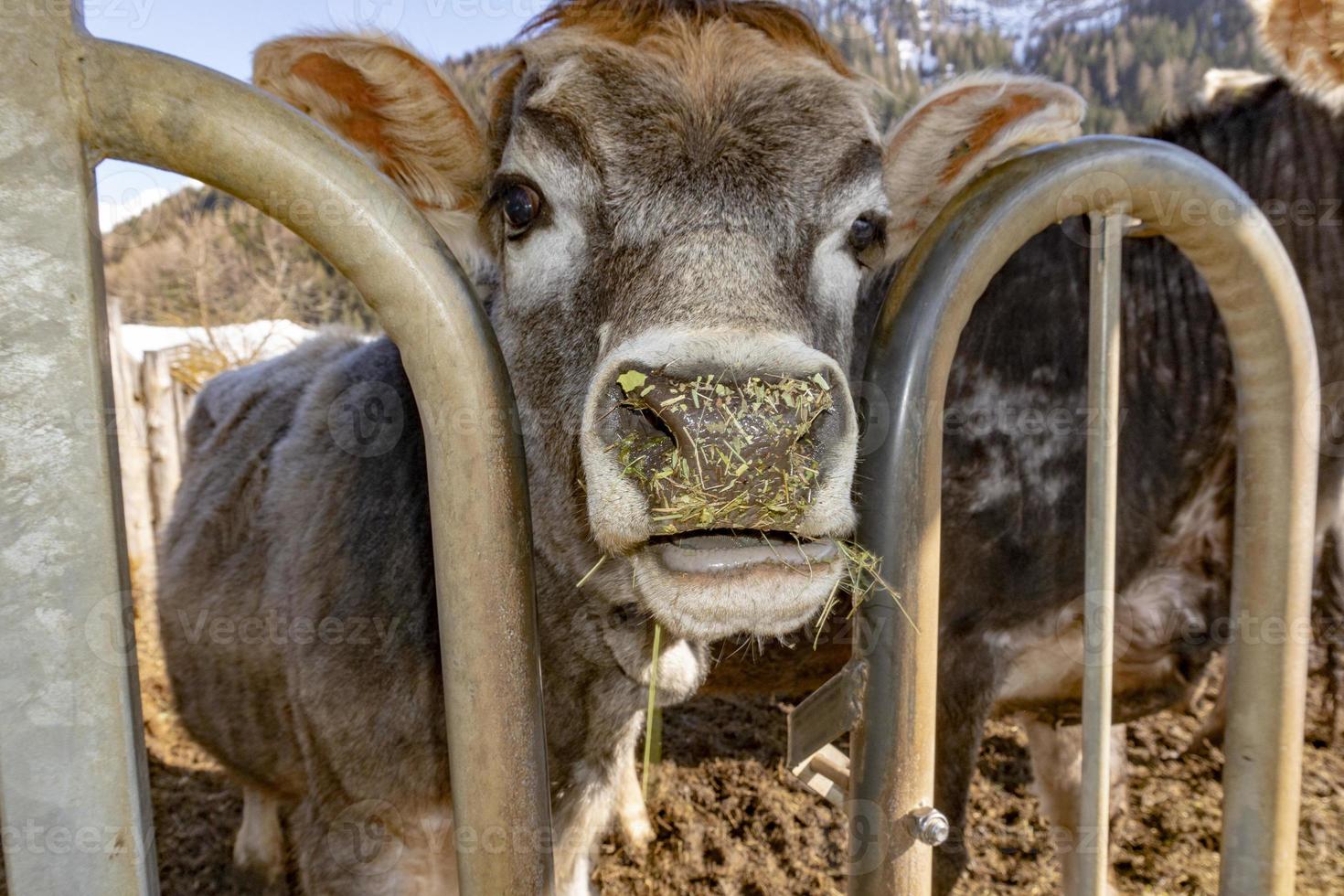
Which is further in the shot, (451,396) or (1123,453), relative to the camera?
(1123,453)

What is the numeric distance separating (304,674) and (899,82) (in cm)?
630

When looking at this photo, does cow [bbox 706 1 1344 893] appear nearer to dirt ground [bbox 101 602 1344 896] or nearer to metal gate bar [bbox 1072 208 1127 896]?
dirt ground [bbox 101 602 1344 896]

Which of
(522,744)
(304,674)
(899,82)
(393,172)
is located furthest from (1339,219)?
(899,82)

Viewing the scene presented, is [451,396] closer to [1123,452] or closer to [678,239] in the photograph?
[678,239]

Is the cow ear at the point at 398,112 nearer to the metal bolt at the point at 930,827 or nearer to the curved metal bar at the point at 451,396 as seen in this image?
the curved metal bar at the point at 451,396

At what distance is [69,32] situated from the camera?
85cm

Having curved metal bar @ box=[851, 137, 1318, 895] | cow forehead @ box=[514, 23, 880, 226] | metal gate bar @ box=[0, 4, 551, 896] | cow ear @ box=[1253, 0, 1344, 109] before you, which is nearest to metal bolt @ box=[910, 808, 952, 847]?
curved metal bar @ box=[851, 137, 1318, 895]

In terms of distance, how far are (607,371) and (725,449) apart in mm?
293

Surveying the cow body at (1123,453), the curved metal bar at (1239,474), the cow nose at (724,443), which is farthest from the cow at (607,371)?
the cow body at (1123,453)

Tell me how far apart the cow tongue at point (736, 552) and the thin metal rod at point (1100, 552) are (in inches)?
17.3

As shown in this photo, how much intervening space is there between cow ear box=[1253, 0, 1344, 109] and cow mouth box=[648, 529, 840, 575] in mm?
2842

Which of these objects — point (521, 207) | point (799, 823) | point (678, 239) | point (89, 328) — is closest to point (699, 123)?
point (678, 239)

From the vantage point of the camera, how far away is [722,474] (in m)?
1.36

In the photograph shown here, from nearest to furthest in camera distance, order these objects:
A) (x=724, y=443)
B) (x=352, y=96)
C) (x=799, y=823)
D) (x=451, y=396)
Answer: (x=451, y=396)
(x=724, y=443)
(x=352, y=96)
(x=799, y=823)
